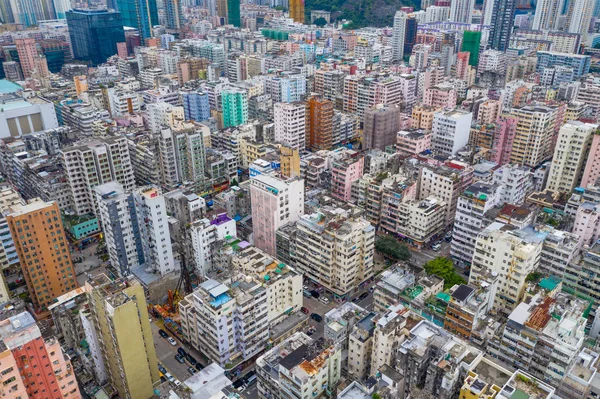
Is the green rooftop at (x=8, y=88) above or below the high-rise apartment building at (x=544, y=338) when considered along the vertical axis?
above

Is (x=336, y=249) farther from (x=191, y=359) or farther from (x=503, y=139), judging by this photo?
(x=503, y=139)

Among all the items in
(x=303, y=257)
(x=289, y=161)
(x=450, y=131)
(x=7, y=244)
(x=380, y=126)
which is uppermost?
(x=450, y=131)

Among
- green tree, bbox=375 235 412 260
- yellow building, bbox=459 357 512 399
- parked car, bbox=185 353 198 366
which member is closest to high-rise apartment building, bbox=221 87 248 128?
green tree, bbox=375 235 412 260

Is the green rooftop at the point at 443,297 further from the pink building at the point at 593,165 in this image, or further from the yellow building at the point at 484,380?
the pink building at the point at 593,165

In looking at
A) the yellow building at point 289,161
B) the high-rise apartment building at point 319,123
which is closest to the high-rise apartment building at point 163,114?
the high-rise apartment building at point 319,123

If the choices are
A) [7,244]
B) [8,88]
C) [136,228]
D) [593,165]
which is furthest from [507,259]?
[8,88]

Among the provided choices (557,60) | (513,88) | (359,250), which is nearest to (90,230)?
(359,250)

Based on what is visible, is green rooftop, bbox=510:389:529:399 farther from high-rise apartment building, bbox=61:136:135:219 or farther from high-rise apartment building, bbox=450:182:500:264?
high-rise apartment building, bbox=61:136:135:219
